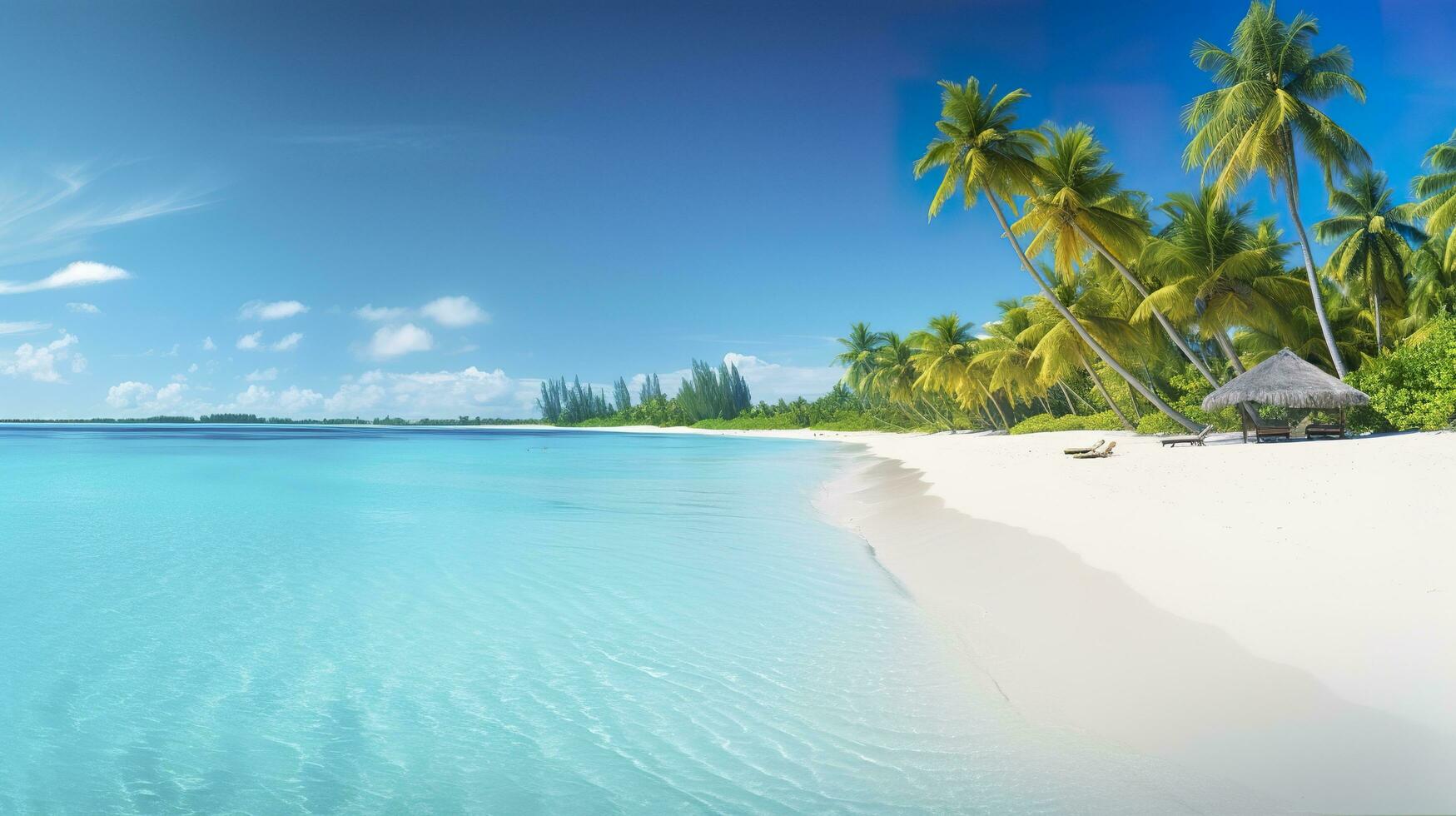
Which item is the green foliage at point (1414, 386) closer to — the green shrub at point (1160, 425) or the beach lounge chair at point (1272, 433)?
the beach lounge chair at point (1272, 433)

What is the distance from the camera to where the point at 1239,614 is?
16.1 feet

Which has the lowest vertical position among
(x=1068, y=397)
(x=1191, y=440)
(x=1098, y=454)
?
(x=1098, y=454)

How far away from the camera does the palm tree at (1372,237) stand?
21.6m

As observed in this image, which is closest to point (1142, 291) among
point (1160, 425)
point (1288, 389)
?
point (1288, 389)

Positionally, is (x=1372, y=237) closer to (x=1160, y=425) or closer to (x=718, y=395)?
(x=1160, y=425)

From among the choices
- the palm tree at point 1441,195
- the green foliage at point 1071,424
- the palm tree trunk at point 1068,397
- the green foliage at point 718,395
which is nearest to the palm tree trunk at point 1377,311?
the palm tree at point 1441,195

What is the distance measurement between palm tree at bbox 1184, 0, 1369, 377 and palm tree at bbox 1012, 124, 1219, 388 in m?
2.48

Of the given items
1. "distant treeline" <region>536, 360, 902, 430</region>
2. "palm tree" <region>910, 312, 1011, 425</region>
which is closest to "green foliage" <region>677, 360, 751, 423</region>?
"distant treeline" <region>536, 360, 902, 430</region>

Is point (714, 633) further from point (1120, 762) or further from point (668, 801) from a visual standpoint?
point (1120, 762)

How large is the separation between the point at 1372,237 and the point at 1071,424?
1136 centimetres

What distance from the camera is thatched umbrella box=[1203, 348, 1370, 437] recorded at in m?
15.2

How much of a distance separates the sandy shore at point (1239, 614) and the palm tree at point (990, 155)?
398 inches

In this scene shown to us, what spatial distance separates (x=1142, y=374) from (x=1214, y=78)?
14.2 meters

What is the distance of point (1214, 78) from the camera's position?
18656 millimetres
